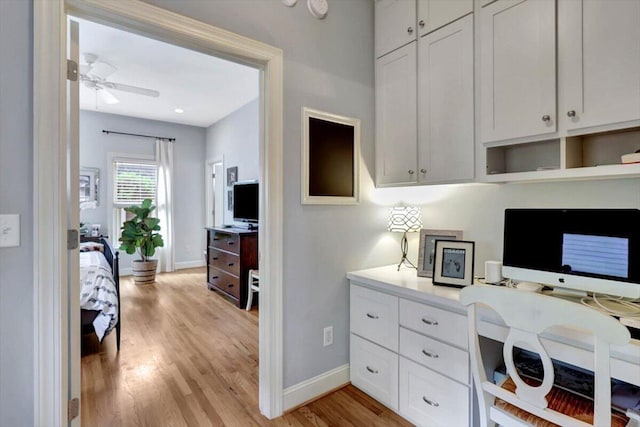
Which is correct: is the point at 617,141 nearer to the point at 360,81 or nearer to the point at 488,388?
the point at 488,388

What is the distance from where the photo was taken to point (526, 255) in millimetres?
1650

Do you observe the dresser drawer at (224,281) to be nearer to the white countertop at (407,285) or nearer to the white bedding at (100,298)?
the white bedding at (100,298)

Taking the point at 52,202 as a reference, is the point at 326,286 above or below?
below

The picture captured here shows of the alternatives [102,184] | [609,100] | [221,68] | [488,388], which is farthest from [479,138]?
[102,184]

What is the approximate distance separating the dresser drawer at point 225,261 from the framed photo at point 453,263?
2662mm

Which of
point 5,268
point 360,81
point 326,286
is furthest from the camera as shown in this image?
point 360,81

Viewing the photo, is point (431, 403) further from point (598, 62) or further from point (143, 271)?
point (143, 271)

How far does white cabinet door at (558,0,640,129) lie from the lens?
1304mm

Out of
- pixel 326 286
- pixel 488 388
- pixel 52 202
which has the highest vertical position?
pixel 52 202

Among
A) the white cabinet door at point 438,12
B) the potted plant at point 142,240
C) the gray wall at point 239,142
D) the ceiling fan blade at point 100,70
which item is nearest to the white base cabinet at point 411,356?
the white cabinet door at point 438,12

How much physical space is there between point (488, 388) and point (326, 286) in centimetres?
113

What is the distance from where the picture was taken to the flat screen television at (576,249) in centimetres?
134

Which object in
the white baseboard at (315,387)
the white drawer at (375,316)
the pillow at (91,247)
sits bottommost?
the white baseboard at (315,387)

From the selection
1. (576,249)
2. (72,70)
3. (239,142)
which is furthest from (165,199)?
(576,249)
